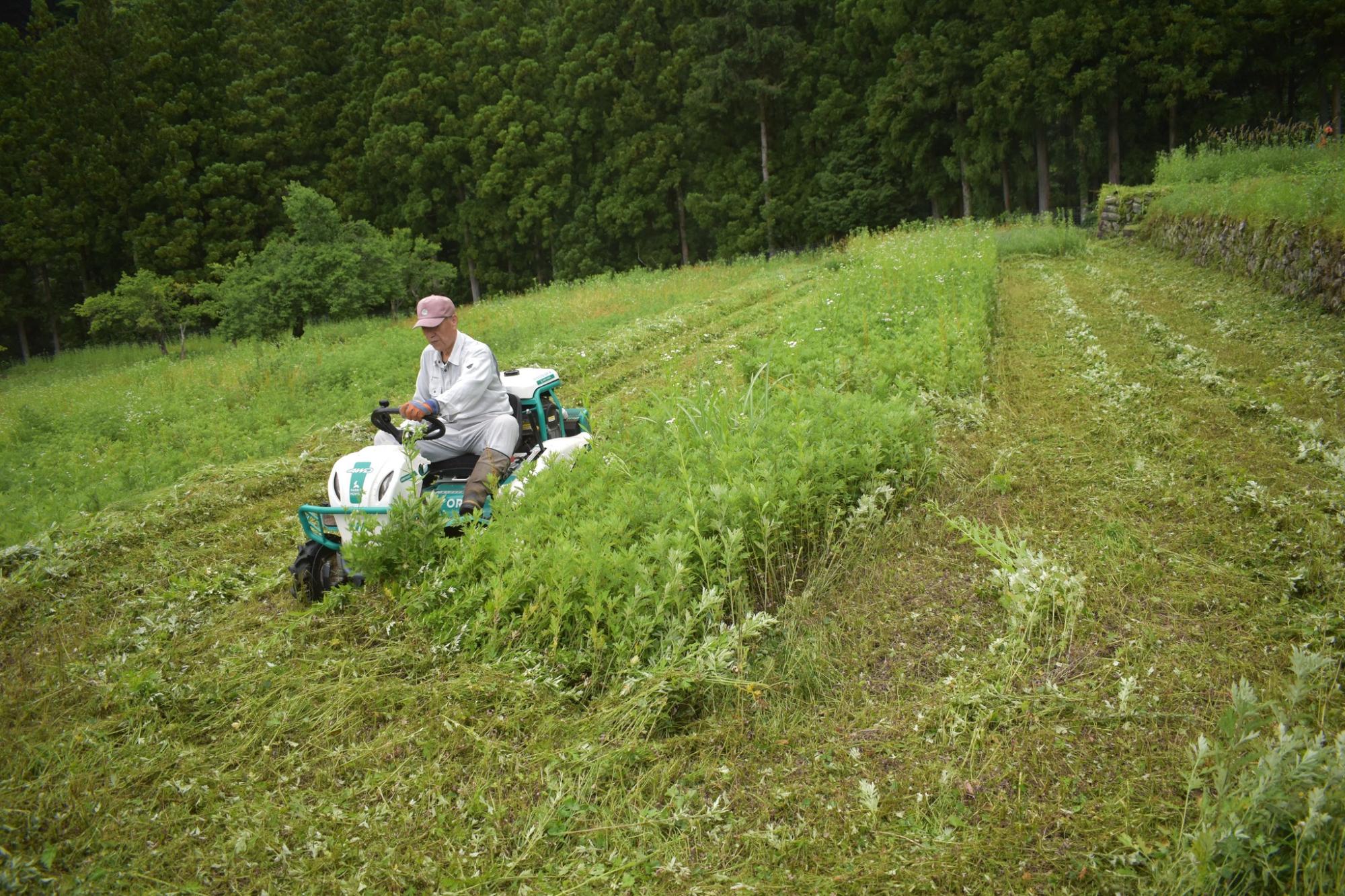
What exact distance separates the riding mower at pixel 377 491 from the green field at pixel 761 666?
23cm

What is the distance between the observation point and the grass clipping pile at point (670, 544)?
3.39 meters

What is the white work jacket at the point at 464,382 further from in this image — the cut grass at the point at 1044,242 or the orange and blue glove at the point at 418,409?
the cut grass at the point at 1044,242

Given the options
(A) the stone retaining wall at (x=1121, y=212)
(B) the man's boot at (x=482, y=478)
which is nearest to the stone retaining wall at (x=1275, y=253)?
(A) the stone retaining wall at (x=1121, y=212)

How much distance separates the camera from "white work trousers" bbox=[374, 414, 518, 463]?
16.3 feet

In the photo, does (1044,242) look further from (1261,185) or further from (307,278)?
(307,278)

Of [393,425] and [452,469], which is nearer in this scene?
[393,425]

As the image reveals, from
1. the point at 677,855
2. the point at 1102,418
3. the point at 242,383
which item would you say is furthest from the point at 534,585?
the point at 242,383

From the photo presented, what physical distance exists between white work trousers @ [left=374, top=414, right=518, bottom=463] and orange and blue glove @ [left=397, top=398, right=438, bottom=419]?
9.1 inches

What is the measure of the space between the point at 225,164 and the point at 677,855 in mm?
37324

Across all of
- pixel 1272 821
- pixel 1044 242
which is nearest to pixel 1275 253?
pixel 1044 242

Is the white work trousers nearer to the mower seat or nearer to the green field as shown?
the mower seat

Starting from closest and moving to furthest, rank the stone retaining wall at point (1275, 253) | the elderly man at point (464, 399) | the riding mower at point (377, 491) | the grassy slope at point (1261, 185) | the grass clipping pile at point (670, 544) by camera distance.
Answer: the grass clipping pile at point (670, 544)
the riding mower at point (377, 491)
the elderly man at point (464, 399)
the stone retaining wall at point (1275, 253)
the grassy slope at point (1261, 185)

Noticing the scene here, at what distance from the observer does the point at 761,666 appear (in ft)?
11.4

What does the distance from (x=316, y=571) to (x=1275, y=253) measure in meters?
11.8
